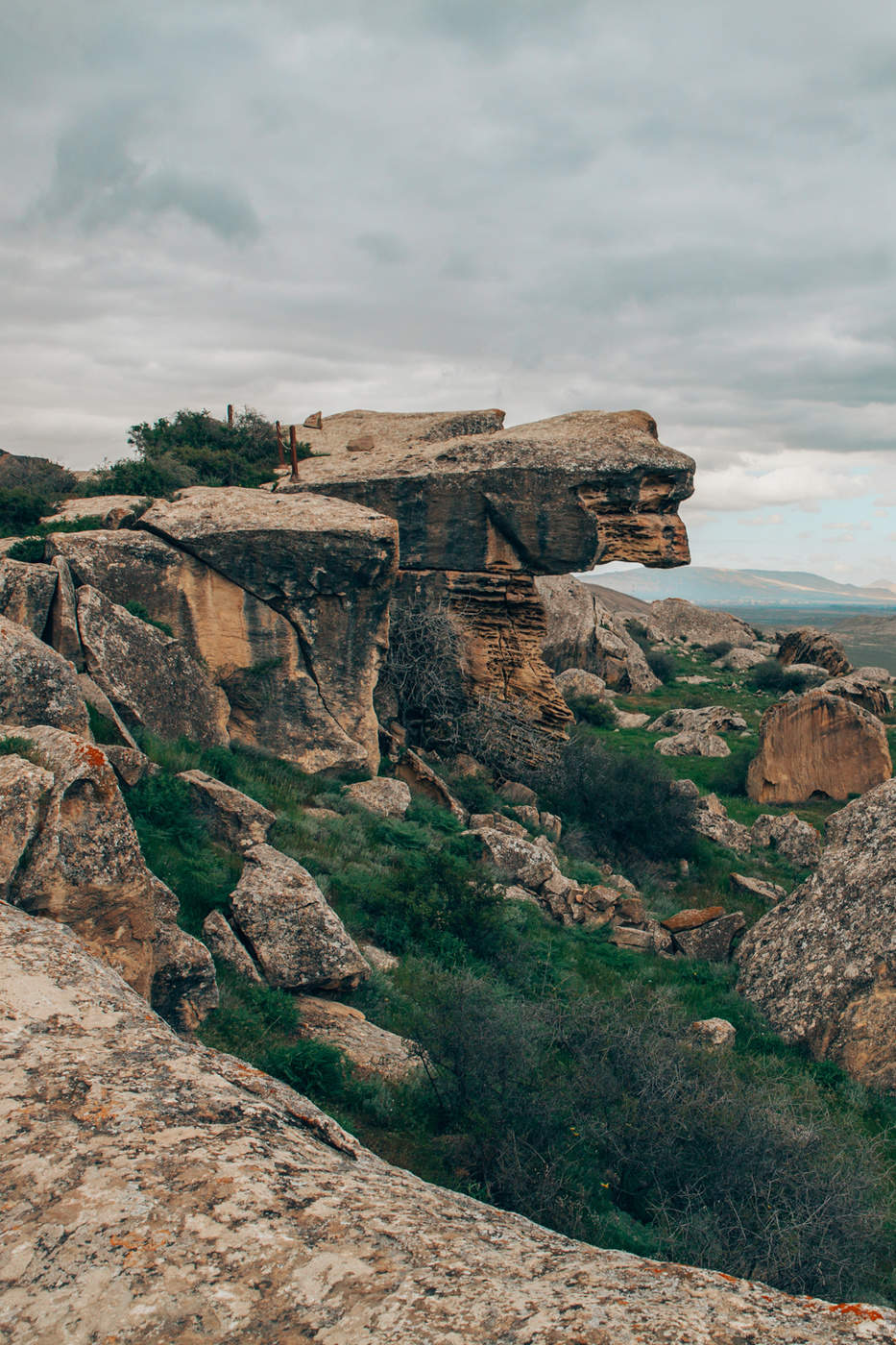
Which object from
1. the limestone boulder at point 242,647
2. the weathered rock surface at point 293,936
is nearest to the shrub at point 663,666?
the limestone boulder at point 242,647

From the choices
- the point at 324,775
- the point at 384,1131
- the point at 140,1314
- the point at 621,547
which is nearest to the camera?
the point at 140,1314

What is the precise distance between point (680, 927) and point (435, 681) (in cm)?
800

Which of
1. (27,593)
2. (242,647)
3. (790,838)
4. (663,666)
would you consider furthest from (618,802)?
(663,666)

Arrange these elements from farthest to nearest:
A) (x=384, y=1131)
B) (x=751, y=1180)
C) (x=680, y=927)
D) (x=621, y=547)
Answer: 1. (x=621, y=547)
2. (x=680, y=927)
3. (x=384, y=1131)
4. (x=751, y=1180)

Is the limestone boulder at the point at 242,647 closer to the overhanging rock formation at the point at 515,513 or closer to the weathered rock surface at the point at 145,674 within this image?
the weathered rock surface at the point at 145,674

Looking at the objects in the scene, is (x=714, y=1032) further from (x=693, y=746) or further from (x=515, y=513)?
(x=693, y=746)

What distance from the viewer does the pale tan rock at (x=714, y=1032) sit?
28.6 feet

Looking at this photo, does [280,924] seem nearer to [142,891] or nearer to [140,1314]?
[142,891]

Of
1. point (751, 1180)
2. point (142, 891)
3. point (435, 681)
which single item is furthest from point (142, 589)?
point (751, 1180)

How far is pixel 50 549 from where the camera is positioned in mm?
12297

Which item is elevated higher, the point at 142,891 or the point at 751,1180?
the point at 142,891

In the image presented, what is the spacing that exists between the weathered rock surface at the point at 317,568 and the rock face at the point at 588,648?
16333 millimetres

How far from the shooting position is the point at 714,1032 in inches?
353

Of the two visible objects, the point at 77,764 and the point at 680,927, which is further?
the point at 680,927
